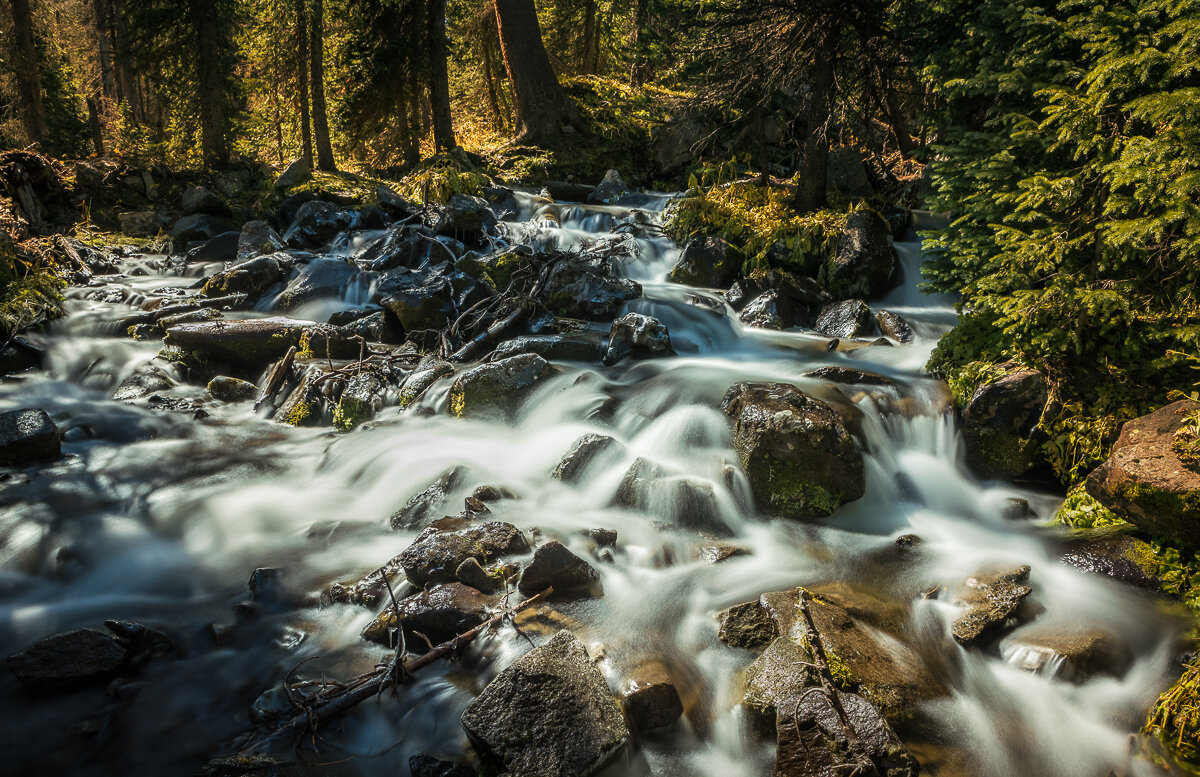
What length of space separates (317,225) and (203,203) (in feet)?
12.9

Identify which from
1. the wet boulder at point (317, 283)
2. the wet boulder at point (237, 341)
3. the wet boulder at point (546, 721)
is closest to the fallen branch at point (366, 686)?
the wet boulder at point (546, 721)

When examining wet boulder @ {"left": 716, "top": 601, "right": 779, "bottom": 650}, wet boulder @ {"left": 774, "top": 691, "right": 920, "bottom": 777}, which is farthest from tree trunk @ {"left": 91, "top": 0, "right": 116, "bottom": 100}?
wet boulder @ {"left": 774, "top": 691, "right": 920, "bottom": 777}

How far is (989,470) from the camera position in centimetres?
602

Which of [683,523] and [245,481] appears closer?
[683,523]

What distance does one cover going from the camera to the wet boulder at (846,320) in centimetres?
952

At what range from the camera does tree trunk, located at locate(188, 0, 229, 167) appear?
1675 centimetres

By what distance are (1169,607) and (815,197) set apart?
914cm

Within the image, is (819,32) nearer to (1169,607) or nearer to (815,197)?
(815,197)

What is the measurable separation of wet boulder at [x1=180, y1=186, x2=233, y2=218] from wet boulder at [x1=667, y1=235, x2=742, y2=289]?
38.2 ft

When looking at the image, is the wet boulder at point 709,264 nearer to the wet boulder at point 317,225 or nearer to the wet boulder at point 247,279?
the wet boulder at point 247,279

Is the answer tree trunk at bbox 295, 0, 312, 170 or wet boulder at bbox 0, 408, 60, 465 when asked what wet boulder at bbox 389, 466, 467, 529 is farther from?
tree trunk at bbox 295, 0, 312, 170

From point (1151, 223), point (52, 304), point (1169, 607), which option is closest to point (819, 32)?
point (1151, 223)

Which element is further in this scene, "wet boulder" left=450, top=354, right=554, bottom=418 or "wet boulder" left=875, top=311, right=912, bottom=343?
"wet boulder" left=875, top=311, right=912, bottom=343

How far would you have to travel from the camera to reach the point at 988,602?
430 cm
